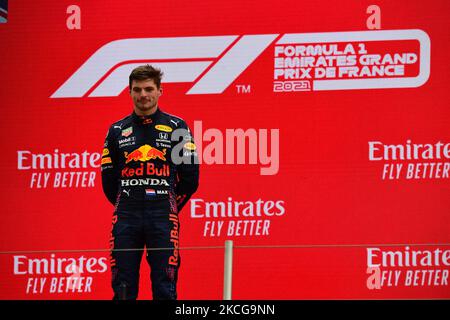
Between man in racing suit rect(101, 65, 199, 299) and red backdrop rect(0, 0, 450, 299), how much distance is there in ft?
3.78

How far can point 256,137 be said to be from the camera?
6453 mm

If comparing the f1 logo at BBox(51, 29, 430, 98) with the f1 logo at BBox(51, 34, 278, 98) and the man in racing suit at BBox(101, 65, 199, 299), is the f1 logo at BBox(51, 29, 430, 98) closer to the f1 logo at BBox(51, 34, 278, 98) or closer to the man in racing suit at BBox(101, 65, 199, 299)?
the f1 logo at BBox(51, 34, 278, 98)

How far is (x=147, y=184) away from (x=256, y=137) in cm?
140

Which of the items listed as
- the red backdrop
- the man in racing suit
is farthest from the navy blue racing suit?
the red backdrop

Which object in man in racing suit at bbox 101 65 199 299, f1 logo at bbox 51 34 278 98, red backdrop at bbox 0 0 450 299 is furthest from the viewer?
f1 logo at bbox 51 34 278 98

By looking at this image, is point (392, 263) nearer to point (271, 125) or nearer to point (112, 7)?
point (271, 125)

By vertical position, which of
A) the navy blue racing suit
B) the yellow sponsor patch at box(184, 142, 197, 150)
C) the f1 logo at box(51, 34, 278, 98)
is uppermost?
the f1 logo at box(51, 34, 278, 98)

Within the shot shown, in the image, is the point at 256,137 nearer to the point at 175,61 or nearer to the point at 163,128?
the point at 175,61

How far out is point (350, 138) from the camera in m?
6.40

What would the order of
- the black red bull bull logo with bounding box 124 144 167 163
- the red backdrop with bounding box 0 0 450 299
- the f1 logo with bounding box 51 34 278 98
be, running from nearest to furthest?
the black red bull bull logo with bounding box 124 144 167 163 < the red backdrop with bounding box 0 0 450 299 < the f1 logo with bounding box 51 34 278 98

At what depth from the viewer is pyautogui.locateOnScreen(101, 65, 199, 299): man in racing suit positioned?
5141 mm

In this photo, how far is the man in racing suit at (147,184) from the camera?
16.9 ft

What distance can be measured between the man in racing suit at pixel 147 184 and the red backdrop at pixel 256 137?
1152 mm
